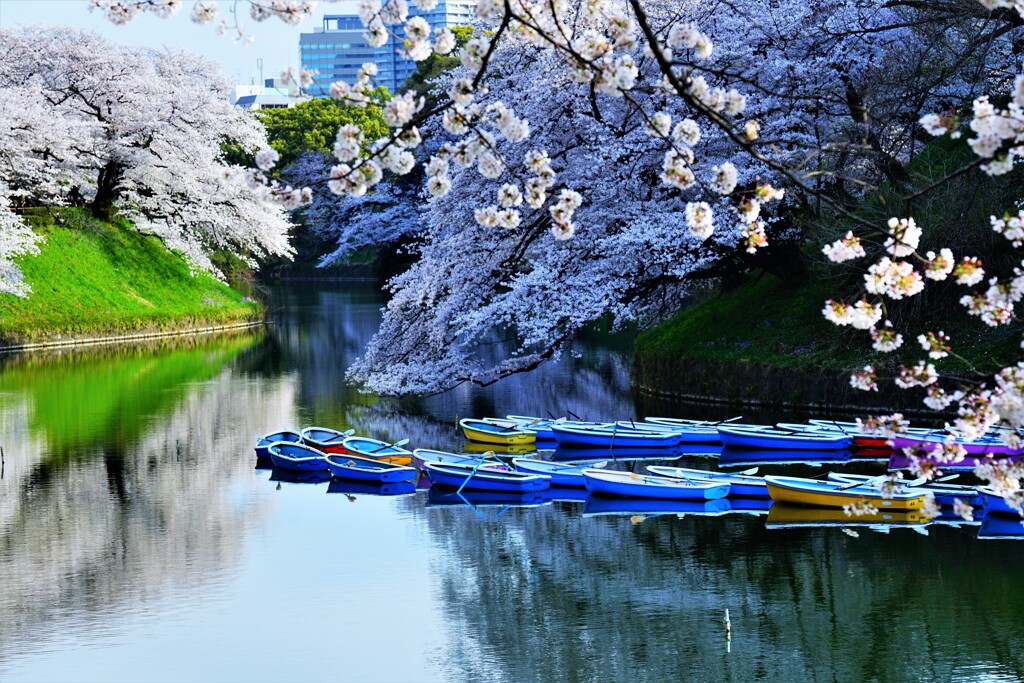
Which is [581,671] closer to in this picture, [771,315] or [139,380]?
[771,315]

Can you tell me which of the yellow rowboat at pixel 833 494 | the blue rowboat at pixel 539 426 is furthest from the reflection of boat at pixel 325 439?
the yellow rowboat at pixel 833 494

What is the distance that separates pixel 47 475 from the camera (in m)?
19.2

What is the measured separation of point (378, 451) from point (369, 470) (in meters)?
0.83

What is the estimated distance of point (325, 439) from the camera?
20.7m

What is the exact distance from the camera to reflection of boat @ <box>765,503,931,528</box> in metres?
15.5

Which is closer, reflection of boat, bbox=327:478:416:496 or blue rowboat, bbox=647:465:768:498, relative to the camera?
blue rowboat, bbox=647:465:768:498

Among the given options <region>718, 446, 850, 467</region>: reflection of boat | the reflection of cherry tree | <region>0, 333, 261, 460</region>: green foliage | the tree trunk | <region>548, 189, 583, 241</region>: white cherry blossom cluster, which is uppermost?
the tree trunk

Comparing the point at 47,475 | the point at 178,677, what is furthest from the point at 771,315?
the point at 178,677

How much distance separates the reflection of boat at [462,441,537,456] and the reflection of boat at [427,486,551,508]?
2.95m

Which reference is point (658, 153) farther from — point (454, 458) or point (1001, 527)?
point (1001, 527)

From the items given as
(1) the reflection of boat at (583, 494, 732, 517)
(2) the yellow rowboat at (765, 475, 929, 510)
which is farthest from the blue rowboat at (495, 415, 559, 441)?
(2) the yellow rowboat at (765, 475, 929, 510)

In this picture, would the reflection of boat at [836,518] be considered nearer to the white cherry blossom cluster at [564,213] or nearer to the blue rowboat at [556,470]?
the blue rowboat at [556,470]

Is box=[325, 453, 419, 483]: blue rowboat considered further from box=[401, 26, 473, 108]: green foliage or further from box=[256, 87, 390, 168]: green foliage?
box=[256, 87, 390, 168]: green foliage

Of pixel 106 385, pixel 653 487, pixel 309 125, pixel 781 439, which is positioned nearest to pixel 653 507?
pixel 653 487
